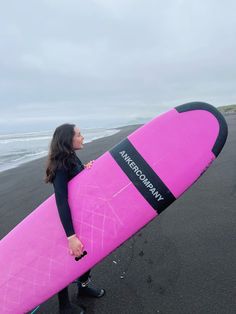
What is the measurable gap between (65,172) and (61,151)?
173 millimetres

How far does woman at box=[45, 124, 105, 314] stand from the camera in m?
2.25

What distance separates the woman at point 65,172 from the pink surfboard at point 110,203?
19 cm

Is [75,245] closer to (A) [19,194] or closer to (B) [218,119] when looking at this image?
(B) [218,119]

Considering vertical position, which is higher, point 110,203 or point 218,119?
point 218,119

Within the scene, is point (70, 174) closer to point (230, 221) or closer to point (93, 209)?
point (93, 209)

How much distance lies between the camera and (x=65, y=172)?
7.60 ft

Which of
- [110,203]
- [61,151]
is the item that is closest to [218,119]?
[110,203]

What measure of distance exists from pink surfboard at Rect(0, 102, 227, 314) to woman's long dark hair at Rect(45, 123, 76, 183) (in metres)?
0.38

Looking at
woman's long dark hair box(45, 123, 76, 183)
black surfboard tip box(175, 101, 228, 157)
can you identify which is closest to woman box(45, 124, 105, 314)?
woman's long dark hair box(45, 123, 76, 183)

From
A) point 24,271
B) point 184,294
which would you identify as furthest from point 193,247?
point 24,271

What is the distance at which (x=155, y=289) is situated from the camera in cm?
263

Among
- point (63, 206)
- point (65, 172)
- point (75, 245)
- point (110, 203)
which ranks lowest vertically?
point (75, 245)

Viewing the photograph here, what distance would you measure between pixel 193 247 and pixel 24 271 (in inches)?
70.4

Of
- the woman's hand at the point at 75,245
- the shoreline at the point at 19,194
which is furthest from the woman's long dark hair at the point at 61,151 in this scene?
the shoreline at the point at 19,194
